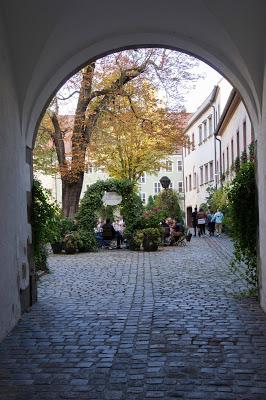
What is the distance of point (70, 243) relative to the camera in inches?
749

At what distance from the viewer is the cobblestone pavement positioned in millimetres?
4391

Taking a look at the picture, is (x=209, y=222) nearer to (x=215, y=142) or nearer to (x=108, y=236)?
(x=108, y=236)

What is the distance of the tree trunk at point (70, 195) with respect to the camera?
21953 mm

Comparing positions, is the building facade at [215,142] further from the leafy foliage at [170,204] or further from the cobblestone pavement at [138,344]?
the cobblestone pavement at [138,344]

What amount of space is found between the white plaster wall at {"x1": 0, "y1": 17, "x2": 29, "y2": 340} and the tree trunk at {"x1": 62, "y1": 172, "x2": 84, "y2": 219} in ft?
46.0

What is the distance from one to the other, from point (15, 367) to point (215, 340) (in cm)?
213

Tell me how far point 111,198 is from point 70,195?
2700 mm

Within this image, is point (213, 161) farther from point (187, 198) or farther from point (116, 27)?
point (116, 27)

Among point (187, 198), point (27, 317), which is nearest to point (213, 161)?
point (187, 198)

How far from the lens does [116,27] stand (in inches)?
309

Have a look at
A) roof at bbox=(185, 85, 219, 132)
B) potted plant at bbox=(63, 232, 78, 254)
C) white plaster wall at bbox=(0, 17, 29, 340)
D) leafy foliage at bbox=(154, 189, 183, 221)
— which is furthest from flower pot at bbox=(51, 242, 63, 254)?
roof at bbox=(185, 85, 219, 132)

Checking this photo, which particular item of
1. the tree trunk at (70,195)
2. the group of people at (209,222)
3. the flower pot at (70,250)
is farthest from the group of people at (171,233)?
the group of people at (209,222)

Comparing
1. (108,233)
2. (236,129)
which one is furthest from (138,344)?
(236,129)

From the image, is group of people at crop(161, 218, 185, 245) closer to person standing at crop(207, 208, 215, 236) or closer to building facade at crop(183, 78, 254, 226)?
building facade at crop(183, 78, 254, 226)
